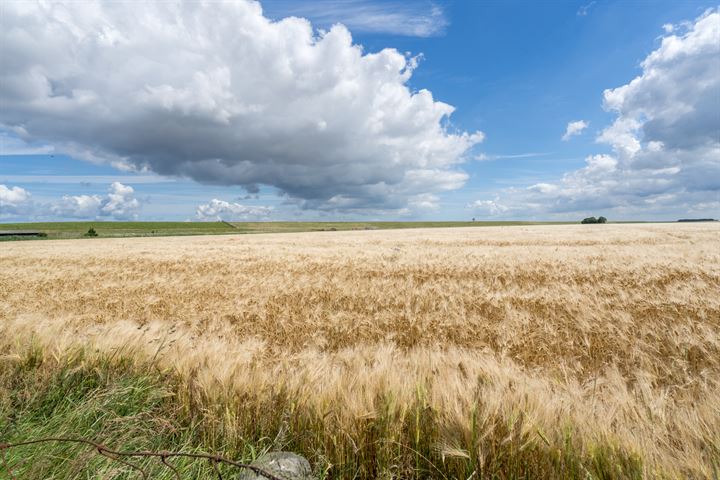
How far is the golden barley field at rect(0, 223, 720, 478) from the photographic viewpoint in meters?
1.71

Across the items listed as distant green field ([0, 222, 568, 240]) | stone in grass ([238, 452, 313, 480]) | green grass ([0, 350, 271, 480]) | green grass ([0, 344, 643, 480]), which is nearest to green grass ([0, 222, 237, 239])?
distant green field ([0, 222, 568, 240])

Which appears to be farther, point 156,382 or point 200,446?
point 156,382

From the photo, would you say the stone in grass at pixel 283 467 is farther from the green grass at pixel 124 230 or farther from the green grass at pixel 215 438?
the green grass at pixel 124 230

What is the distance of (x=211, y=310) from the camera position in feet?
20.2

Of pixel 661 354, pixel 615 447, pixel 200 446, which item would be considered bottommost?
pixel 661 354

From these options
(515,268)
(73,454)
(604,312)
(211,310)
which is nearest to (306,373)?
(73,454)

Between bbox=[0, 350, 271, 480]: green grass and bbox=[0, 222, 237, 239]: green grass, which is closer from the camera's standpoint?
bbox=[0, 350, 271, 480]: green grass

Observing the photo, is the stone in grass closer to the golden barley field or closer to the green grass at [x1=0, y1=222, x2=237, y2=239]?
the golden barley field

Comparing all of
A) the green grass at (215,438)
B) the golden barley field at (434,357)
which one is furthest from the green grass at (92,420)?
the golden barley field at (434,357)

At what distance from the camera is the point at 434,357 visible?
3.21m

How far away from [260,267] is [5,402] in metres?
9.42

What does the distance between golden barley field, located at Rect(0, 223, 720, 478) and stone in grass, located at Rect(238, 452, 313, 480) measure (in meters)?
0.20

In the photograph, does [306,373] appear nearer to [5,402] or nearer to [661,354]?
[5,402]

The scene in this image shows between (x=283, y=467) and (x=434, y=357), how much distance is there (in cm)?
200
